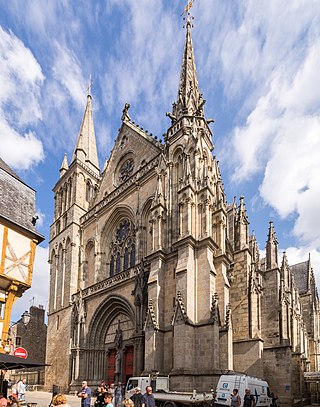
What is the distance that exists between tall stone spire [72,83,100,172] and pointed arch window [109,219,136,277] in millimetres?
7342

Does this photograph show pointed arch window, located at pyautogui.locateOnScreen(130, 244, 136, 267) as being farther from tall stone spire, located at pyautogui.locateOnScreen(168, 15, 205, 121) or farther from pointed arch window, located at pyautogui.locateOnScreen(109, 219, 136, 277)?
tall stone spire, located at pyautogui.locateOnScreen(168, 15, 205, 121)

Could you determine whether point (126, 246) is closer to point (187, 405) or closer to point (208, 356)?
point (208, 356)

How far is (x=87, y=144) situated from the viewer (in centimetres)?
2911

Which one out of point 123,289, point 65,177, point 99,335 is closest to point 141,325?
point 123,289

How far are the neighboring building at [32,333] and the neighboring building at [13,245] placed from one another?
21347 mm

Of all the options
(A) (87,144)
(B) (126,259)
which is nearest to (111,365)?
(B) (126,259)

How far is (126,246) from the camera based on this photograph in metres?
21.3

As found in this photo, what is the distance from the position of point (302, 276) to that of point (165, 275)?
1255 inches

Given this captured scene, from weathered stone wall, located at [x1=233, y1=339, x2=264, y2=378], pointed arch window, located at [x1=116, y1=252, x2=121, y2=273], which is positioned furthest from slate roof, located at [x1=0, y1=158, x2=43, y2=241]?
weathered stone wall, located at [x1=233, y1=339, x2=264, y2=378]

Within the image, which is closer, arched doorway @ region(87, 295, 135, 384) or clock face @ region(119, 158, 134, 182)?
arched doorway @ region(87, 295, 135, 384)

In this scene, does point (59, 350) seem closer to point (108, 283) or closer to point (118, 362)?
point (118, 362)

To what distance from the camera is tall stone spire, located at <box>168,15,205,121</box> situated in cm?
2042

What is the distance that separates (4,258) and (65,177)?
17.1 metres

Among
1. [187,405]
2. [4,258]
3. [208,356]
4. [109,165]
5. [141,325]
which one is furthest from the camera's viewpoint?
[109,165]
